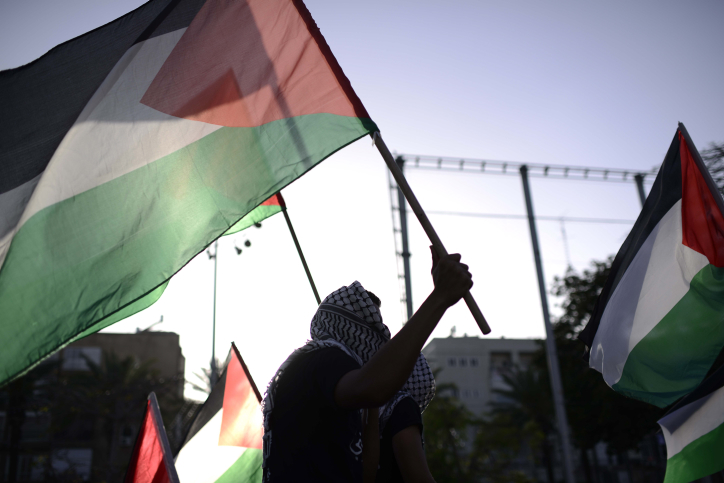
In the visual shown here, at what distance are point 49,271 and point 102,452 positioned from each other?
40.1 metres

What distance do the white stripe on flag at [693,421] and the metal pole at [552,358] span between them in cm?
943

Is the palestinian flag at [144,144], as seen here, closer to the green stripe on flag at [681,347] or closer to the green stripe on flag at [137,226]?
the green stripe on flag at [137,226]

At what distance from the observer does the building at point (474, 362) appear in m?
63.1

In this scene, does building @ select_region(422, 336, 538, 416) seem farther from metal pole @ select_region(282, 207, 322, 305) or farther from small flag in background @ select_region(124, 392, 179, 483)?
metal pole @ select_region(282, 207, 322, 305)

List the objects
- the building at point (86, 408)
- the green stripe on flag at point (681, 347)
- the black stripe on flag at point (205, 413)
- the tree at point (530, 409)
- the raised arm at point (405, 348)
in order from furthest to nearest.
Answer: the tree at point (530, 409) → the building at point (86, 408) → the black stripe on flag at point (205, 413) → the green stripe on flag at point (681, 347) → the raised arm at point (405, 348)

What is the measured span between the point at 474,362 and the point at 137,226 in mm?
64316

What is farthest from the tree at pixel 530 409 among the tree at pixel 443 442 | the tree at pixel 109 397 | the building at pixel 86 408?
the building at pixel 86 408

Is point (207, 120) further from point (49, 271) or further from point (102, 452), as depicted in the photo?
point (102, 452)

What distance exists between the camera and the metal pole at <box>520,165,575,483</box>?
43.9 ft

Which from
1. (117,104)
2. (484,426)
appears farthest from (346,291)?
(484,426)

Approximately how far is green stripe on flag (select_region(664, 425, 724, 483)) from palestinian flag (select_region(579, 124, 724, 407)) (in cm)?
45

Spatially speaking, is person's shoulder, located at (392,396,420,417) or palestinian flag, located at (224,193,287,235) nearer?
person's shoulder, located at (392,396,420,417)

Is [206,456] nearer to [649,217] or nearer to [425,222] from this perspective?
[425,222]

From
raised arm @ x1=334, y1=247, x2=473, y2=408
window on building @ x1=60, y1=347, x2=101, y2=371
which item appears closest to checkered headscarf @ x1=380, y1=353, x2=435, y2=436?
raised arm @ x1=334, y1=247, x2=473, y2=408
